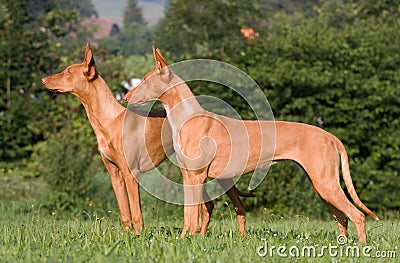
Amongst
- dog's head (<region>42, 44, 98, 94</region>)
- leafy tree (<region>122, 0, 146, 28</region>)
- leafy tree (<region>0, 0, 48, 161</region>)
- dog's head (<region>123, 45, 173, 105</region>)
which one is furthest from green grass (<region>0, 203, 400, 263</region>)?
leafy tree (<region>122, 0, 146, 28</region>)

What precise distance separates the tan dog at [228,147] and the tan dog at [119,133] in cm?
35

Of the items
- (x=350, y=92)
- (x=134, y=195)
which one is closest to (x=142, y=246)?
(x=134, y=195)

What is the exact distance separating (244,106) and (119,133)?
644cm

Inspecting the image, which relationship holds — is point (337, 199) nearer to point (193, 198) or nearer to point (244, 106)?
point (193, 198)

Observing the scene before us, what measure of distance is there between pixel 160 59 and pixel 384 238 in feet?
9.43

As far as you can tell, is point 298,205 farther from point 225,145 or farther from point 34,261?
point 34,261

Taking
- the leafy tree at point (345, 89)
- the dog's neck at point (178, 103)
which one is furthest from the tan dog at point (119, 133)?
the leafy tree at point (345, 89)

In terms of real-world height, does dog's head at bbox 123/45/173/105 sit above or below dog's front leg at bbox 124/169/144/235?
above

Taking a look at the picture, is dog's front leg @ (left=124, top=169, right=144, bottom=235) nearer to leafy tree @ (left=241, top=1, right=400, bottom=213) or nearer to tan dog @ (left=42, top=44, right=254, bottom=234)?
tan dog @ (left=42, top=44, right=254, bottom=234)

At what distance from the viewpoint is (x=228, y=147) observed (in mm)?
6645

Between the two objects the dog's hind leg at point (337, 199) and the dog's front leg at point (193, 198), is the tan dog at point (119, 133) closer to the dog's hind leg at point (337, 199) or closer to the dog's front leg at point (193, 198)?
the dog's front leg at point (193, 198)

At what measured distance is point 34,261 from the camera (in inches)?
176

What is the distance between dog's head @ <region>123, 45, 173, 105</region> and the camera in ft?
21.3

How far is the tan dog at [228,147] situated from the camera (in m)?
6.42
